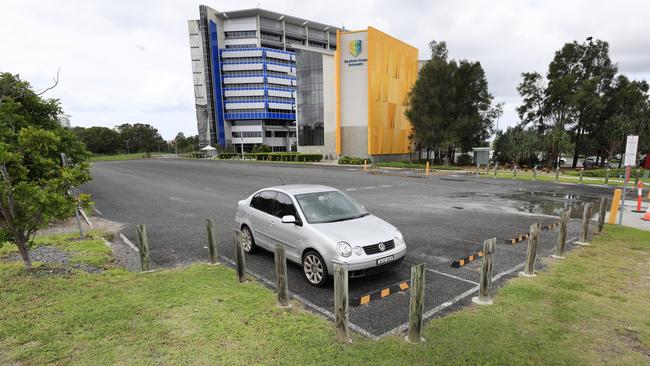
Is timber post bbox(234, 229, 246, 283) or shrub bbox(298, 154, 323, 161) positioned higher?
shrub bbox(298, 154, 323, 161)

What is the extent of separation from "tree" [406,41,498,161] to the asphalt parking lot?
50.3 feet

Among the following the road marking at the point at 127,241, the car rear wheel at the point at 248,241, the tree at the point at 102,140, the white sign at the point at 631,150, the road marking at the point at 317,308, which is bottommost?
the road marking at the point at 127,241

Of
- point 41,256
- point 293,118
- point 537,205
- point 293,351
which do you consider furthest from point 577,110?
point 293,118

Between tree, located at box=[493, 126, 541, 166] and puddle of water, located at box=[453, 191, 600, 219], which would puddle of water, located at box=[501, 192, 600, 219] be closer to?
puddle of water, located at box=[453, 191, 600, 219]

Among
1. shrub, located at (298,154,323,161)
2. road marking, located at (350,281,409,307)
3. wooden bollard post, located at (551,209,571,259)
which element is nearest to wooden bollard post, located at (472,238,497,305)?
road marking, located at (350,281,409,307)

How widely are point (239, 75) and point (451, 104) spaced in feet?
227

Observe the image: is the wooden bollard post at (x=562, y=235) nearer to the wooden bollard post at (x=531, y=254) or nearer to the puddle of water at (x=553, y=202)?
the wooden bollard post at (x=531, y=254)

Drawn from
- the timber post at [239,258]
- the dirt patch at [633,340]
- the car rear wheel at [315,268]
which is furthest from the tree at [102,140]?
the dirt patch at [633,340]

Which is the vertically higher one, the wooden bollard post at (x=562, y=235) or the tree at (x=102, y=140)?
the tree at (x=102, y=140)

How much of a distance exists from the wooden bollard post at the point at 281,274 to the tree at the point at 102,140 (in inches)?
4837

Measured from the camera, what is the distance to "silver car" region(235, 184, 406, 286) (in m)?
5.21

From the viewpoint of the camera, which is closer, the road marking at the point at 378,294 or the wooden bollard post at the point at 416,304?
the wooden bollard post at the point at 416,304

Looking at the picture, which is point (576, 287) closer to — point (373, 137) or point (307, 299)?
point (307, 299)

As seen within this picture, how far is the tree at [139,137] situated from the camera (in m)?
114
